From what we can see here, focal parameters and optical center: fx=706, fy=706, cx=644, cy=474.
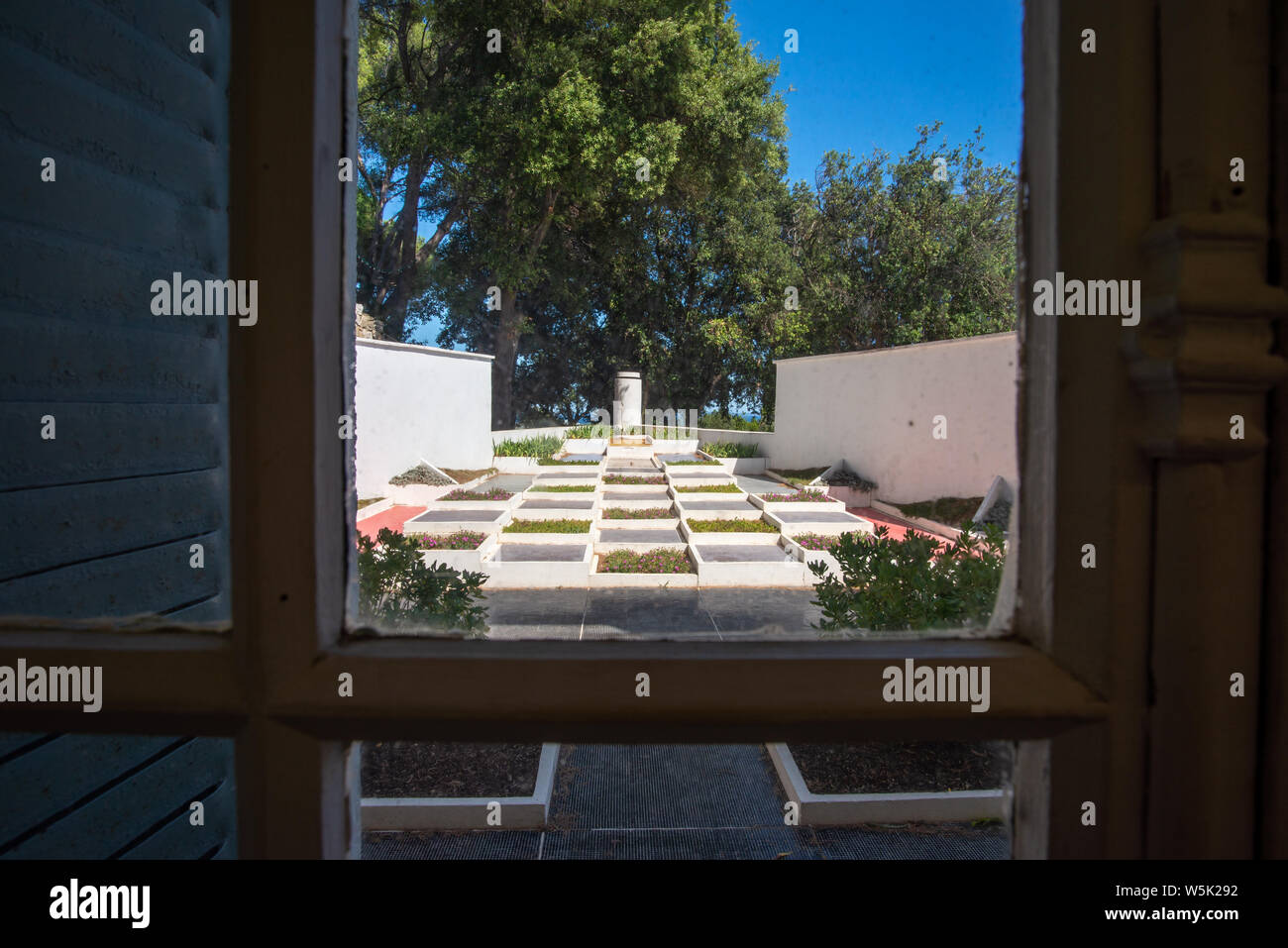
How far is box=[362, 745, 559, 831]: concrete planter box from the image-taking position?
3053 millimetres

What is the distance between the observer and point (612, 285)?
2141cm

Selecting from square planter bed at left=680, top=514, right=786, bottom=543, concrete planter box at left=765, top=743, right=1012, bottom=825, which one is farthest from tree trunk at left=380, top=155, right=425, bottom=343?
concrete planter box at left=765, top=743, right=1012, bottom=825

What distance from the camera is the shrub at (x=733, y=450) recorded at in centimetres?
1448

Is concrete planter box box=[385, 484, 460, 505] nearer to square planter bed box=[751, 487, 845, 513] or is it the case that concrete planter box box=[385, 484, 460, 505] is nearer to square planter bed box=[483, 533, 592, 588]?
square planter bed box=[483, 533, 592, 588]

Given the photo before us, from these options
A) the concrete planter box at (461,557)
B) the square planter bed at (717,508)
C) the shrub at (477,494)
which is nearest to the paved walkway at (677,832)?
the concrete planter box at (461,557)

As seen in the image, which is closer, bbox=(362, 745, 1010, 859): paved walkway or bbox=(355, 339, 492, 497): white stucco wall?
bbox=(362, 745, 1010, 859): paved walkway

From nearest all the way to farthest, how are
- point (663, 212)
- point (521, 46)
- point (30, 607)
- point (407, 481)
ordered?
point (30, 607), point (407, 481), point (521, 46), point (663, 212)

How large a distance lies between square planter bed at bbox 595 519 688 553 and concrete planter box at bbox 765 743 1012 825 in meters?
3.78

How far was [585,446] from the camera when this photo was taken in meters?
15.3

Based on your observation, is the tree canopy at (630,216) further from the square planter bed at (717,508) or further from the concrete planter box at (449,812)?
the concrete planter box at (449,812)

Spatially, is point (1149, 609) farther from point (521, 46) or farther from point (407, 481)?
point (521, 46)

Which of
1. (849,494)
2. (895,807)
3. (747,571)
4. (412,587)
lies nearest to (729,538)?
(747,571)

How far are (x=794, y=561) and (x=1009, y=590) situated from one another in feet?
19.1
